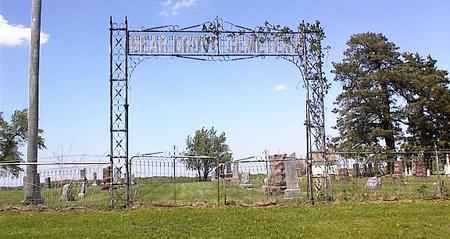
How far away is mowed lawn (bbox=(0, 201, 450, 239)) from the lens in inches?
495

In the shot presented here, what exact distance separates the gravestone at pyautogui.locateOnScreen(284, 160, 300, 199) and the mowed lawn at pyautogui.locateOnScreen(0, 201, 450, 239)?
3.77 meters

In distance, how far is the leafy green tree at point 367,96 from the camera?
58.2m

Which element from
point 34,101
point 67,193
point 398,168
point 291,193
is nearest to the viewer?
point 34,101

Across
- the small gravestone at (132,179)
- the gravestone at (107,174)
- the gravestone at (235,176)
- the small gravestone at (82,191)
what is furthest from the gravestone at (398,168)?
the small gravestone at (82,191)

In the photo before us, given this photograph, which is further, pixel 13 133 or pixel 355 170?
pixel 13 133

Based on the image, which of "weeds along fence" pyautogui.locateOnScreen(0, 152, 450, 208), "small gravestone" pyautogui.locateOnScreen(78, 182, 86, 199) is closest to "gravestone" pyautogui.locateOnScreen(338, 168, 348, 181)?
"weeds along fence" pyautogui.locateOnScreen(0, 152, 450, 208)

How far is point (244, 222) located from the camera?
14.7 metres

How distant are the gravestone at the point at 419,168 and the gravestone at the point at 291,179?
22.6 feet

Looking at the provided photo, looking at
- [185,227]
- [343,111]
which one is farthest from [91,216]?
[343,111]

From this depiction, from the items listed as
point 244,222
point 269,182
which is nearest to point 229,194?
point 269,182

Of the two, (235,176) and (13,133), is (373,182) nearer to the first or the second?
(235,176)

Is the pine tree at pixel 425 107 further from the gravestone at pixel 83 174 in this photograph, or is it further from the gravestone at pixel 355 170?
the gravestone at pixel 83 174

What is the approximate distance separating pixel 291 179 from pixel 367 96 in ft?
122

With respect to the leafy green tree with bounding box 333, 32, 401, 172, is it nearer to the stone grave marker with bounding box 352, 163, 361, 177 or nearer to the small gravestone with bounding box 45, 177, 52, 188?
the stone grave marker with bounding box 352, 163, 361, 177
